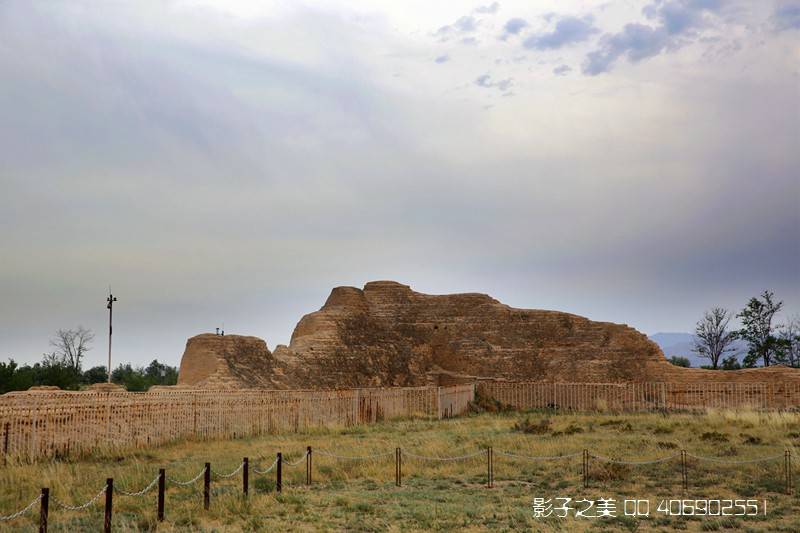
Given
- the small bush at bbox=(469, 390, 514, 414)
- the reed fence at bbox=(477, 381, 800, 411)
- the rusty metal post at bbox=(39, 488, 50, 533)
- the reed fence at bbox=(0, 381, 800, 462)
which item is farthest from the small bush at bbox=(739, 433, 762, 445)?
the rusty metal post at bbox=(39, 488, 50, 533)

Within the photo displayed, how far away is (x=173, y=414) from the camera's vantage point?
21.2 meters

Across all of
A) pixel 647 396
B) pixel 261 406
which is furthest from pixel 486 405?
pixel 261 406

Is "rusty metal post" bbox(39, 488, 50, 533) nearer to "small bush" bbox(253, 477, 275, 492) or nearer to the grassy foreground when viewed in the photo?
the grassy foreground

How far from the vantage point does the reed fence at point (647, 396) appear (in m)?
32.2

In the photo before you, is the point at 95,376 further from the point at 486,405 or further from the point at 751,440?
the point at 751,440

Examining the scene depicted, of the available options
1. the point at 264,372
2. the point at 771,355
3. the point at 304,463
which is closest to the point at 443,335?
the point at 264,372

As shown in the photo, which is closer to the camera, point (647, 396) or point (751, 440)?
point (751, 440)

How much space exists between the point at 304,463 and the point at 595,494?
588 centimetres

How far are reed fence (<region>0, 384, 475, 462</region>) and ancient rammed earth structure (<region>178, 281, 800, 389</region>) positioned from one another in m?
6.17

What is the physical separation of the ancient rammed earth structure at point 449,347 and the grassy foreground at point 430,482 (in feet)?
40.5

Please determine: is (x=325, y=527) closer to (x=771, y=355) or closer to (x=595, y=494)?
(x=595, y=494)

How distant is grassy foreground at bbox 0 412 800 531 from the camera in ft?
37.2

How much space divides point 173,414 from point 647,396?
20030 mm

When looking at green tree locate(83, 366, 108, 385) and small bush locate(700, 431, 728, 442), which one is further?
green tree locate(83, 366, 108, 385)
